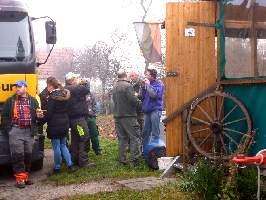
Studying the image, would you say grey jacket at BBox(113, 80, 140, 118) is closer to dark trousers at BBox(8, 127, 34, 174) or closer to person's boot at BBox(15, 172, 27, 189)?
dark trousers at BBox(8, 127, 34, 174)

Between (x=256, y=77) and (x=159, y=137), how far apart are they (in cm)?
343

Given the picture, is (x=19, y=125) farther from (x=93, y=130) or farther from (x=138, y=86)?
(x=138, y=86)

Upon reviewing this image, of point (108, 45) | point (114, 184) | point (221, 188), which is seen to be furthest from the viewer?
point (108, 45)

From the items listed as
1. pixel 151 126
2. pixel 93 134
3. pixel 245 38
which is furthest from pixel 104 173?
pixel 245 38

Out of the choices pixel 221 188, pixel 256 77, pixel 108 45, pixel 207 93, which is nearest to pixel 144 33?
pixel 207 93

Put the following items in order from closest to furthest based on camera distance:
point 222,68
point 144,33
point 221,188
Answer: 1. point 221,188
2. point 222,68
3. point 144,33

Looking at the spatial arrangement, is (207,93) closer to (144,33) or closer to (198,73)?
(198,73)

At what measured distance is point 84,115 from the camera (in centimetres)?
969

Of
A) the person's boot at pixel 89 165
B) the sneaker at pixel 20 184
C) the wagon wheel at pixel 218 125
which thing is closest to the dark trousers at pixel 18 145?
the sneaker at pixel 20 184

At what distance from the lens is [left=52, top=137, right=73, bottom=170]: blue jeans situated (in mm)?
9398

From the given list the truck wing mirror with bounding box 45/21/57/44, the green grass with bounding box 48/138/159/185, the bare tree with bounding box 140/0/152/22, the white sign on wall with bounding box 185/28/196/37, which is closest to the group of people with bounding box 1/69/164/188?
the green grass with bounding box 48/138/159/185

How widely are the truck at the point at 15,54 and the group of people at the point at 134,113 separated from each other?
157 centimetres

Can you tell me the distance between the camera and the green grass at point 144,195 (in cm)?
664

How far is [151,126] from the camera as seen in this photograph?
10094 mm
